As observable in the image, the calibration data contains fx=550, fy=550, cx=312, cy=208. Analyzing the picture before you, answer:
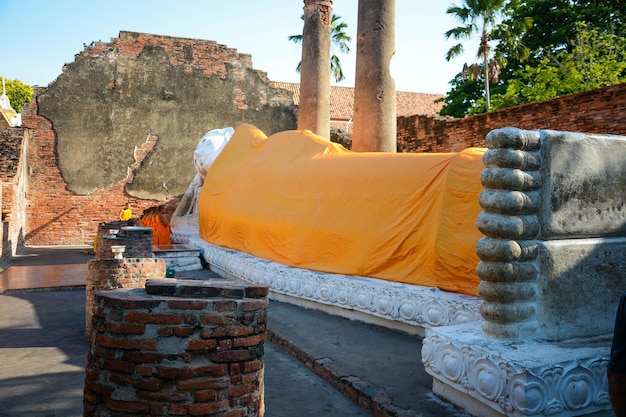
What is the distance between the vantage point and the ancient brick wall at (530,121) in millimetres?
7855

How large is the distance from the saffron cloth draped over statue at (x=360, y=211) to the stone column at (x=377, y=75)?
1195mm

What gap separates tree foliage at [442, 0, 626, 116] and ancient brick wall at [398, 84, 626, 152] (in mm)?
6871

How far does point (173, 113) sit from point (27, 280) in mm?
9254

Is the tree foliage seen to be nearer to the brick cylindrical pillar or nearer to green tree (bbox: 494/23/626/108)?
green tree (bbox: 494/23/626/108)

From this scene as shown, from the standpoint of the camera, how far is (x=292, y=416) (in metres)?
3.09

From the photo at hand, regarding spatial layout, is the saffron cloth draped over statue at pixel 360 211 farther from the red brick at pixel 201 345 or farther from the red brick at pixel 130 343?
the red brick at pixel 130 343

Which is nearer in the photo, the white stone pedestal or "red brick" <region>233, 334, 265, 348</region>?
"red brick" <region>233, 334, 265, 348</region>

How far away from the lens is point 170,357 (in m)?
1.83

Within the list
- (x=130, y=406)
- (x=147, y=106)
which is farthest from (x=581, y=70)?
(x=130, y=406)

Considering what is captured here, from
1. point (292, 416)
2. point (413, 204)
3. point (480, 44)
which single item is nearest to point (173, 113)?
point (480, 44)

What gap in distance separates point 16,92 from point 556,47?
39.8 m

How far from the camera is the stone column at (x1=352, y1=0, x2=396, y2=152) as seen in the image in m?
7.47

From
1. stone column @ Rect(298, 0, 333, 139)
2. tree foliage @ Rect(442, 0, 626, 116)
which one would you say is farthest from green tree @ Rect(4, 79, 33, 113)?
stone column @ Rect(298, 0, 333, 139)

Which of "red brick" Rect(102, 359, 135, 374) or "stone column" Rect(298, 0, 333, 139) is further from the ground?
"stone column" Rect(298, 0, 333, 139)
